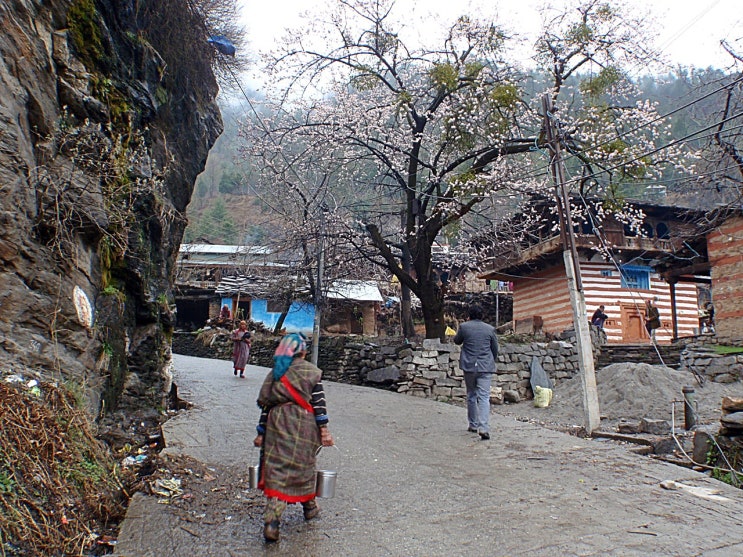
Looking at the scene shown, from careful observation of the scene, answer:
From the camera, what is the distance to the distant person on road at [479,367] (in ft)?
26.1

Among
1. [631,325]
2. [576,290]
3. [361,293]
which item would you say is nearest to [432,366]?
[576,290]

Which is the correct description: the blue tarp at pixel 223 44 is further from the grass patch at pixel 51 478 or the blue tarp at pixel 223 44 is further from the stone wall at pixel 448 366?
the grass patch at pixel 51 478

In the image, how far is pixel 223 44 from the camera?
1148 cm

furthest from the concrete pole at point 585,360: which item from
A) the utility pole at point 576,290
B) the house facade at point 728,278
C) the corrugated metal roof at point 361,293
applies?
the corrugated metal roof at point 361,293

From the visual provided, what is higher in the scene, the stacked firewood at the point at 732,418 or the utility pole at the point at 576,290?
the utility pole at the point at 576,290

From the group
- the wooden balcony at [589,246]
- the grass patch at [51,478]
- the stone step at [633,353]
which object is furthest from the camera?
the wooden balcony at [589,246]

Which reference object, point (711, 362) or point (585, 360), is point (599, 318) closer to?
point (711, 362)

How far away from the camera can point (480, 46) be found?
49.4ft

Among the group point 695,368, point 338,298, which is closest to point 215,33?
point 695,368

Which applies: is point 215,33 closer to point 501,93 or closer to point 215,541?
point 501,93

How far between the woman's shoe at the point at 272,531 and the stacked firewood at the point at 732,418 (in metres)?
5.56

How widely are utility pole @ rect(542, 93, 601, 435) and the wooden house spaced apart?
36.0 ft

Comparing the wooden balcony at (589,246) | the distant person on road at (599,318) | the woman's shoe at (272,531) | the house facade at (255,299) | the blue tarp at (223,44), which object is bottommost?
the woman's shoe at (272,531)

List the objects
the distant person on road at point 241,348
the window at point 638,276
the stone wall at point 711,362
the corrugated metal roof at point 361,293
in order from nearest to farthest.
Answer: the stone wall at point 711,362
the distant person on road at point 241,348
the window at point 638,276
the corrugated metal roof at point 361,293
